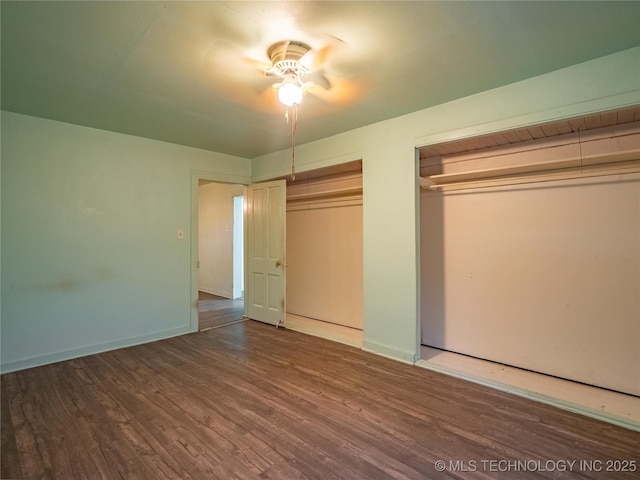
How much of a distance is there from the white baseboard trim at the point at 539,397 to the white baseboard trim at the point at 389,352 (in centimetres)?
9

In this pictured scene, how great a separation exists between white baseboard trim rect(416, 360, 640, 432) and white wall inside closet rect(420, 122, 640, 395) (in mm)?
536

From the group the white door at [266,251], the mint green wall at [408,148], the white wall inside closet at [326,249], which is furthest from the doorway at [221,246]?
the mint green wall at [408,148]

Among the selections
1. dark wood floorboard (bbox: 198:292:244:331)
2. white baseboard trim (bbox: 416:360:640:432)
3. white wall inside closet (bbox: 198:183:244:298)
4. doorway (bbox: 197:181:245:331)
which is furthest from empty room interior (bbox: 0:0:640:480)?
white wall inside closet (bbox: 198:183:244:298)

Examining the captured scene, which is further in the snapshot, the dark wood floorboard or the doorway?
the doorway

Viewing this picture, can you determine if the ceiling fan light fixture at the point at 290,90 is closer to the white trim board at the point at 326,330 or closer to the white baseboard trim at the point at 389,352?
the white baseboard trim at the point at 389,352

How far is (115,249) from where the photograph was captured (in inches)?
144

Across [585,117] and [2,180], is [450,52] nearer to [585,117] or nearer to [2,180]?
[585,117]

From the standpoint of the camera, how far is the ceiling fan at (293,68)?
78.6 inches

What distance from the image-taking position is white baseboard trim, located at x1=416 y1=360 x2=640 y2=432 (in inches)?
84.5

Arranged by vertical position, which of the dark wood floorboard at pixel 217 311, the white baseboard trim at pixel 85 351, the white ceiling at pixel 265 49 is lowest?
the dark wood floorboard at pixel 217 311

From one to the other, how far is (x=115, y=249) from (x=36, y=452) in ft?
7.34

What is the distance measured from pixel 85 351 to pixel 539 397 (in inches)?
175

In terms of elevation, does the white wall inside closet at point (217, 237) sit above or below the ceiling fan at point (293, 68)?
below

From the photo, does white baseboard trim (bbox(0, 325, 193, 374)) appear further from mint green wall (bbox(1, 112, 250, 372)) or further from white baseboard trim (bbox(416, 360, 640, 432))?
white baseboard trim (bbox(416, 360, 640, 432))
